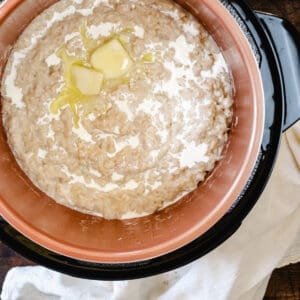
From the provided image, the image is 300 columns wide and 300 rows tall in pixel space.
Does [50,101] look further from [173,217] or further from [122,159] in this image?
[173,217]

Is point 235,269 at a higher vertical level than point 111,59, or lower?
lower

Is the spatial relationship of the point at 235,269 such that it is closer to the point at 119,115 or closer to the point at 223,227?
the point at 223,227

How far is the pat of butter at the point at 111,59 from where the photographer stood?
1003mm

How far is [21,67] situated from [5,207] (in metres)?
0.26

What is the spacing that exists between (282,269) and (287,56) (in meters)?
0.48

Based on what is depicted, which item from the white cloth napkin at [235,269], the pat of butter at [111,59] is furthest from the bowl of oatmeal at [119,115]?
the white cloth napkin at [235,269]

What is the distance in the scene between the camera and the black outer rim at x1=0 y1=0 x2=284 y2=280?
104 cm

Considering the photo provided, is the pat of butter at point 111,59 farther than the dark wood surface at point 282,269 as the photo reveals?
No

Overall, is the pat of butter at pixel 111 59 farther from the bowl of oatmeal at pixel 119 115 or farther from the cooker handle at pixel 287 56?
the cooker handle at pixel 287 56

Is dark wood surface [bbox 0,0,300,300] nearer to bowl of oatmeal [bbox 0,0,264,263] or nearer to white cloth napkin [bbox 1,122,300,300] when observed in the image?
white cloth napkin [bbox 1,122,300,300]

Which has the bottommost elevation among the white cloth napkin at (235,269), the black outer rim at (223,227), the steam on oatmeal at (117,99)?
the white cloth napkin at (235,269)

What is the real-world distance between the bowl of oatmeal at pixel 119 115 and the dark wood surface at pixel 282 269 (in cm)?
20

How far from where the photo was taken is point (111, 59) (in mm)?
1006

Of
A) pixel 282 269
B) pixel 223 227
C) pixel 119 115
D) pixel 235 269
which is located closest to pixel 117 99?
pixel 119 115
